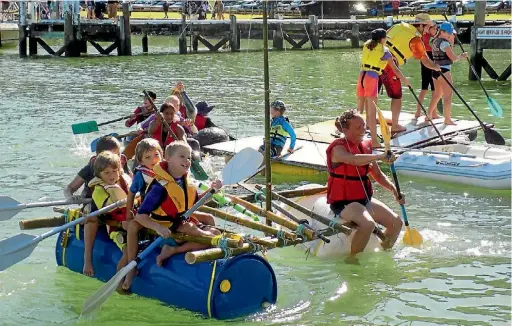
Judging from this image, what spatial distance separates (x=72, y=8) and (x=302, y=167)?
66.6ft

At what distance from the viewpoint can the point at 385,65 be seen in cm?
1181

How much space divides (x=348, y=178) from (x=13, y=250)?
294cm

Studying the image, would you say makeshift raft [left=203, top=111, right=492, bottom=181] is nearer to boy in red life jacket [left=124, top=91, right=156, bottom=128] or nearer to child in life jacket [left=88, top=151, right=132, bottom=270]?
boy in red life jacket [left=124, top=91, right=156, bottom=128]

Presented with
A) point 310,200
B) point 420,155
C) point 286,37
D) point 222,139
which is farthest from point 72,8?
point 310,200

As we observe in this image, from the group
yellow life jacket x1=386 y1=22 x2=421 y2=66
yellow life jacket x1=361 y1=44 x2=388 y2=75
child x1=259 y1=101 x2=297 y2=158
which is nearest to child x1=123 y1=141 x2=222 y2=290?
child x1=259 y1=101 x2=297 y2=158

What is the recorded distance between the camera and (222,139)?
511 inches

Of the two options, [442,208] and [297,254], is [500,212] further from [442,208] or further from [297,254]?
[297,254]

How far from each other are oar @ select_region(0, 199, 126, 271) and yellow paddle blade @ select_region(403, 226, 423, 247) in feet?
9.69

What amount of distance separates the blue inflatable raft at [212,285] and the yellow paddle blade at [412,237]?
2104 mm

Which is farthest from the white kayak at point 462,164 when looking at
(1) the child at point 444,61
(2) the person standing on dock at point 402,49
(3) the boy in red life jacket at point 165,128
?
(3) the boy in red life jacket at point 165,128

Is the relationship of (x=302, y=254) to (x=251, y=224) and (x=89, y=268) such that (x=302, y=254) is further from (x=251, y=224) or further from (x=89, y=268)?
(x=89, y=268)

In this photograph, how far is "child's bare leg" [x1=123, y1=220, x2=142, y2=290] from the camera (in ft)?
22.3

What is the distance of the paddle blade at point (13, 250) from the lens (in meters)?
6.98

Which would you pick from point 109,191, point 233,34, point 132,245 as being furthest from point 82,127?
point 233,34
